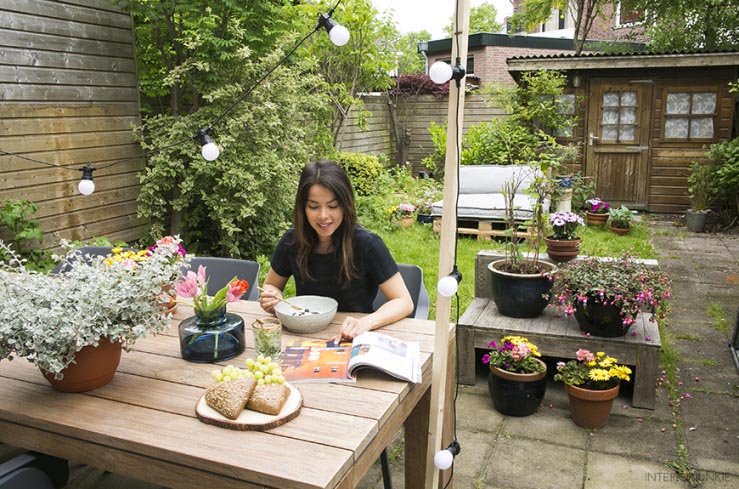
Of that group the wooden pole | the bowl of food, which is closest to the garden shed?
the bowl of food

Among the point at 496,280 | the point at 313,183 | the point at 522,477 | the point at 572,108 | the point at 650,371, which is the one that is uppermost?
the point at 572,108

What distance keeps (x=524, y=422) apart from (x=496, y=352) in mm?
366

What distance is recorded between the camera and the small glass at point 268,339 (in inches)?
69.3

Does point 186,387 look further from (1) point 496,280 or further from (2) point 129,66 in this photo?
(2) point 129,66

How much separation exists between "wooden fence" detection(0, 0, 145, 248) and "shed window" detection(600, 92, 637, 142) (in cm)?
664

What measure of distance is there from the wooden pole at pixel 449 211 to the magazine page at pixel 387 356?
0.08 metres

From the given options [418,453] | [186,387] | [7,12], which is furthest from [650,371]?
[7,12]

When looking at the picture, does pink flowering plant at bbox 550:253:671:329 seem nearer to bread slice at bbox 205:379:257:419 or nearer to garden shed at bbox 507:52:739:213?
bread slice at bbox 205:379:257:419

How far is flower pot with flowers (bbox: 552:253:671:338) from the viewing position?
296 centimetres

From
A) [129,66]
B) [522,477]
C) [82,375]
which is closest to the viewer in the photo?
[82,375]

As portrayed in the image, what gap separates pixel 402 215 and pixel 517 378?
14.9 feet

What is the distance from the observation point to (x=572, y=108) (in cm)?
888

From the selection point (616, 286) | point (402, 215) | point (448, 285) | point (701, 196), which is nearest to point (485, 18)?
point (701, 196)

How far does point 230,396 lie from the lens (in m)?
1.44
